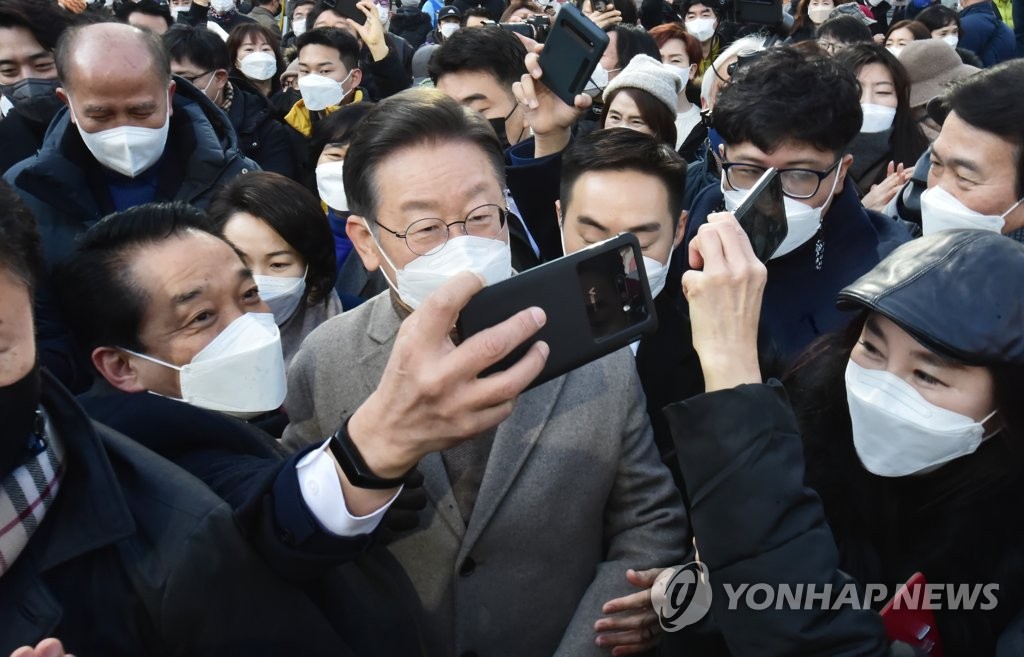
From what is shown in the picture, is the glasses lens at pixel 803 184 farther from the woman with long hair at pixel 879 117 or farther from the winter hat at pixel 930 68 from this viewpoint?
the winter hat at pixel 930 68

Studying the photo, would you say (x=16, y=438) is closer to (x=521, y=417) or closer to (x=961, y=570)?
(x=521, y=417)

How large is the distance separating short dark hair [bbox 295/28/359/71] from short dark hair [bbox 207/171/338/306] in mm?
2864

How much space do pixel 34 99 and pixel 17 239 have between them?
2914 millimetres

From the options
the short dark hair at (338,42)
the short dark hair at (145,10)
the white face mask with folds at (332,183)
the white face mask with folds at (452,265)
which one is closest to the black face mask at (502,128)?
the white face mask with folds at (332,183)

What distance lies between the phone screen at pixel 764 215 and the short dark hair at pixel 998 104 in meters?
1.19

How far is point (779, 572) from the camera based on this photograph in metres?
1.36

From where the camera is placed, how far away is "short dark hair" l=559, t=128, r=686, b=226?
2.61m

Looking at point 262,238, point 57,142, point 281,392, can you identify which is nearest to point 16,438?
point 281,392

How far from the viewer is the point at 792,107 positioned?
9.17 feet

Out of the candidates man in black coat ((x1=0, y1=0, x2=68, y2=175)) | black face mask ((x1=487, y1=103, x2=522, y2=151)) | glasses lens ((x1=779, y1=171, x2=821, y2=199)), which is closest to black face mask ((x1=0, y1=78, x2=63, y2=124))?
man in black coat ((x1=0, y1=0, x2=68, y2=175))

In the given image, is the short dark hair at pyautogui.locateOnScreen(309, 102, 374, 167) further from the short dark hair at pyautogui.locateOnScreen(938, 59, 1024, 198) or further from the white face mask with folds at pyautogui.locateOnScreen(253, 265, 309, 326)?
the short dark hair at pyautogui.locateOnScreen(938, 59, 1024, 198)

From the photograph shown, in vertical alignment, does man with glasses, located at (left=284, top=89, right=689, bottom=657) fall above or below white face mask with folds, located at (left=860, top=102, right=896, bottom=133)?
above

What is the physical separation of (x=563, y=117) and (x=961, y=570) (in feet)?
6.97

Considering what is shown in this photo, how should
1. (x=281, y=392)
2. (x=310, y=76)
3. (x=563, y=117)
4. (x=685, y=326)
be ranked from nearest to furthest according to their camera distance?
(x=281, y=392) < (x=685, y=326) < (x=563, y=117) < (x=310, y=76)
